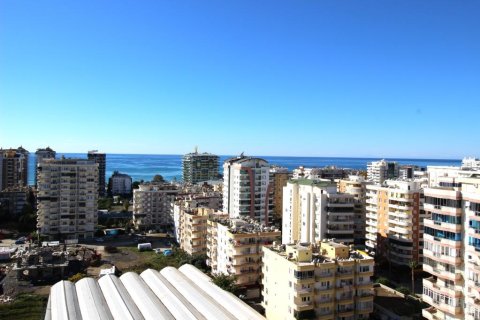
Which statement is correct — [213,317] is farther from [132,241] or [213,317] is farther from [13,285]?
[132,241]

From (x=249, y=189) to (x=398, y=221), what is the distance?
53.6 feet

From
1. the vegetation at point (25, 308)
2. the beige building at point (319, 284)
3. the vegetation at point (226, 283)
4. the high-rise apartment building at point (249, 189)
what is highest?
the high-rise apartment building at point (249, 189)

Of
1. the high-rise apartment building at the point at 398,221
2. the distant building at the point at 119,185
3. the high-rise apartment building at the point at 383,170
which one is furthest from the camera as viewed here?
the distant building at the point at 119,185

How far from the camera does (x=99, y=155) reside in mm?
92250

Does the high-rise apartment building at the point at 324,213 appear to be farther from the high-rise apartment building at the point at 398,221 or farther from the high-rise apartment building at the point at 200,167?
the high-rise apartment building at the point at 200,167

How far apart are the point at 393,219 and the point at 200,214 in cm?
1718

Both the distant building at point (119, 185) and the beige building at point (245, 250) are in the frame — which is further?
the distant building at point (119, 185)

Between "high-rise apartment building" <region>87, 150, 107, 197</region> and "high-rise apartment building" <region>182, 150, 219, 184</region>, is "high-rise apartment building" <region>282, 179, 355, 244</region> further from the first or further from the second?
"high-rise apartment building" <region>182, 150, 219, 184</region>

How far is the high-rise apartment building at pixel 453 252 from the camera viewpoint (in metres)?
17.7

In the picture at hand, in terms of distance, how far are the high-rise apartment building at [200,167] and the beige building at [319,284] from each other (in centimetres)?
7956

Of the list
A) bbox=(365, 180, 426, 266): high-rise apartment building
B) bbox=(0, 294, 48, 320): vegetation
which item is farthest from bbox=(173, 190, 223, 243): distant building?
bbox=(365, 180, 426, 266): high-rise apartment building

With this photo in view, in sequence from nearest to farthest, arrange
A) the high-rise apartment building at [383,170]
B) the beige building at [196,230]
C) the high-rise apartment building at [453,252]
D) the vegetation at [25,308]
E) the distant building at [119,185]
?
the high-rise apartment building at [453,252] < the vegetation at [25,308] < the beige building at [196,230] < the high-rise apartment building at [383,170] < the distant building at [119,185]

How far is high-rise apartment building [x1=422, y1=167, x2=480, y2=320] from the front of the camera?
1769 centimetres

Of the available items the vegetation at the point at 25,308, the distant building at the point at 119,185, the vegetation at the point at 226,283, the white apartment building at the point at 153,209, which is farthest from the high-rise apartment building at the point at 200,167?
the vegetation at the point at 226,283
